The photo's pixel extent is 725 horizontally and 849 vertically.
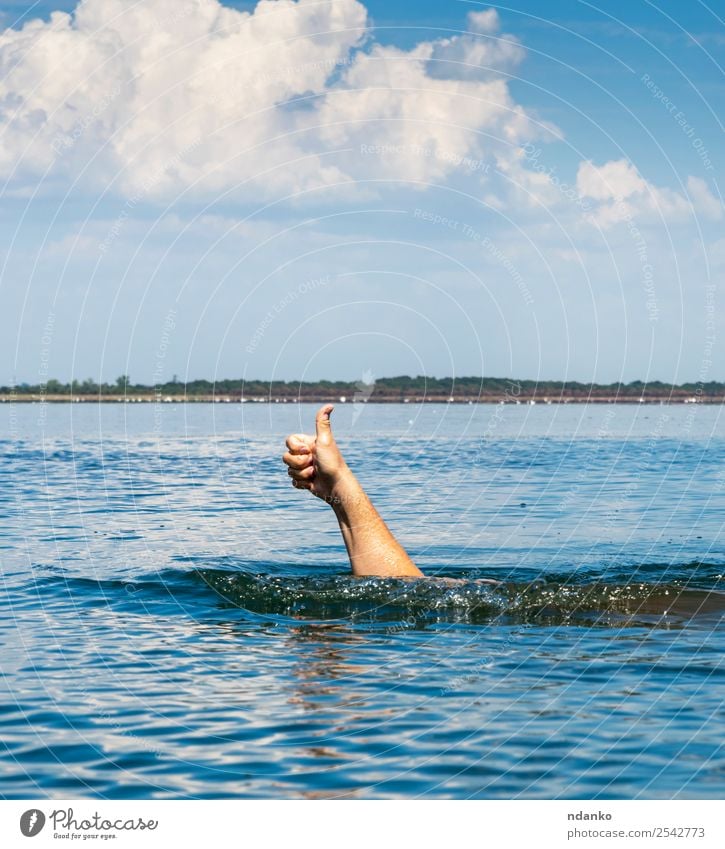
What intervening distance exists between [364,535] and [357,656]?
7.52 ft

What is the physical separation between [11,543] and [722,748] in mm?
14881

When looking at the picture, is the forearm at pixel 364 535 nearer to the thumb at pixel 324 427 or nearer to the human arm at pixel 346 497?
the human arm at pixel 346 497

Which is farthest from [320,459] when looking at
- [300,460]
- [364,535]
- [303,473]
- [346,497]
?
[364,535]

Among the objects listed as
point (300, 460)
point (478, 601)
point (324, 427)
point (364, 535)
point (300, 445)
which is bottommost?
point (478, 601)

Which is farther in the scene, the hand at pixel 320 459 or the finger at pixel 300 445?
the finger at pixel 300 445

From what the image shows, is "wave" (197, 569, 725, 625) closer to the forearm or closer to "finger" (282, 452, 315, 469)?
the forearm

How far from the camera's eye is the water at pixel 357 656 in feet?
28.4

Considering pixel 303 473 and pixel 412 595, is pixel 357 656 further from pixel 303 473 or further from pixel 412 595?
pixel 303 473

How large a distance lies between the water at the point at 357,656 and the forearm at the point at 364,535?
0.31 meters

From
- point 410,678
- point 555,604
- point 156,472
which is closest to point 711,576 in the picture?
point 555,604

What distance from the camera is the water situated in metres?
8.65

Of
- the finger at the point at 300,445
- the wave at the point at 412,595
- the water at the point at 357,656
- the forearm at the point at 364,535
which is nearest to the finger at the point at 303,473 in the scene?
the finger at the point at 300,445

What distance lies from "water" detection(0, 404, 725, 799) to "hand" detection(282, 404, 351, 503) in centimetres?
154

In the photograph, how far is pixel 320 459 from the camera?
13.5 m
